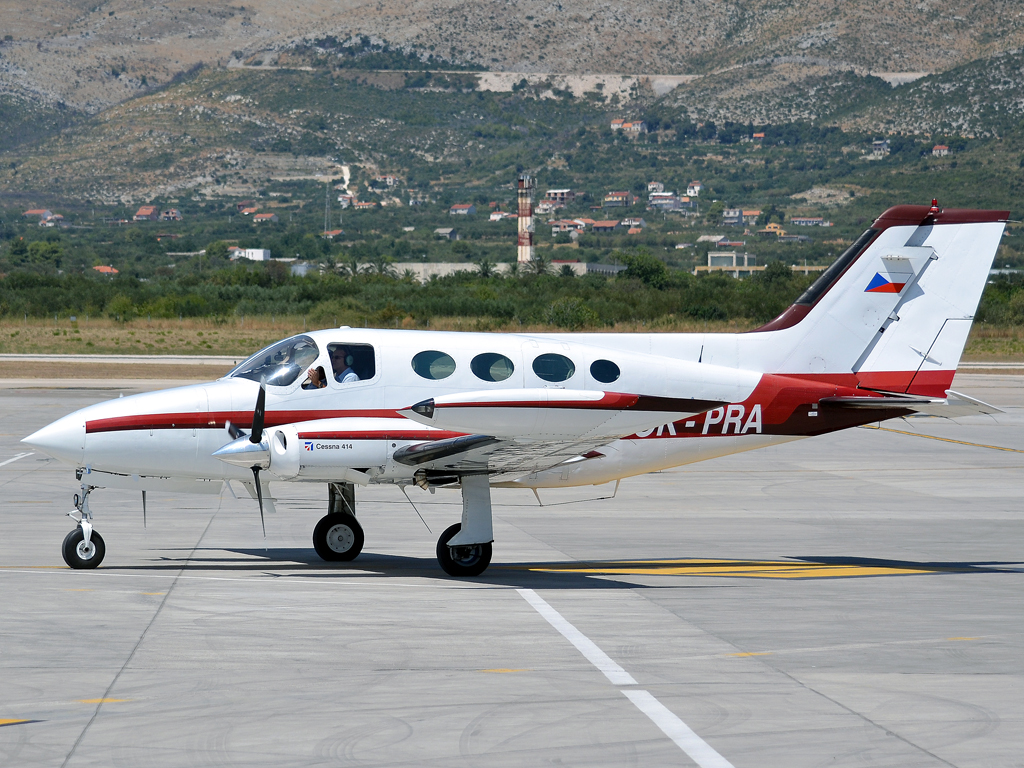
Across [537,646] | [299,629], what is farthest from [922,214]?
[299,629]

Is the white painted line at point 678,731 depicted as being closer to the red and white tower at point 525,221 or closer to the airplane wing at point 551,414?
the airplane wing at point 551,414

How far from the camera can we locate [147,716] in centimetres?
849

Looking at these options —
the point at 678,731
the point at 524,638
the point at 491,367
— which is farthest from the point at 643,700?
the point at 491,367

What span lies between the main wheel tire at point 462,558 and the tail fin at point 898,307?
5.17 meters

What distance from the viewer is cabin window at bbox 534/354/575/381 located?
14.6 meters

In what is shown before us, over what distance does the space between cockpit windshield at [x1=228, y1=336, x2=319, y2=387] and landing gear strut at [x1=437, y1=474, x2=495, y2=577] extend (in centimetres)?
252

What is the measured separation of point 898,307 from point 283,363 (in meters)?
8.76

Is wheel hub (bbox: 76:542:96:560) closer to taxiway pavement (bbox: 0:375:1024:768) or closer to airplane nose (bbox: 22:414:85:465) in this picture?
taxiway pavement (bbox: 0:375:1024:768)

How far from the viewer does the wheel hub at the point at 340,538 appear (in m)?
15.3

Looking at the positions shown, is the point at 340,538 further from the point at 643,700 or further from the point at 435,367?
the point at 643,700

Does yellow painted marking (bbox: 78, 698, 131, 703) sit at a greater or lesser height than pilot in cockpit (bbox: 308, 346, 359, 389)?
lesser

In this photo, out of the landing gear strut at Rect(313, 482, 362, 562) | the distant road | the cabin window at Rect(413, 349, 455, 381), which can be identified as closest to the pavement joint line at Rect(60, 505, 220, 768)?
the landing gear strut at Rect(313, 482, 362, 562)

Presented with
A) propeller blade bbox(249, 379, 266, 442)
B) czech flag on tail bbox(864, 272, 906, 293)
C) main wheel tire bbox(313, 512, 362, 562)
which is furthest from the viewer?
czech flag on tail bbox(864, 272, 906, 293)

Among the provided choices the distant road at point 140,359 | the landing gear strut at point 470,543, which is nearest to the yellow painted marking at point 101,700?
the landing gear strut at point 470,543
